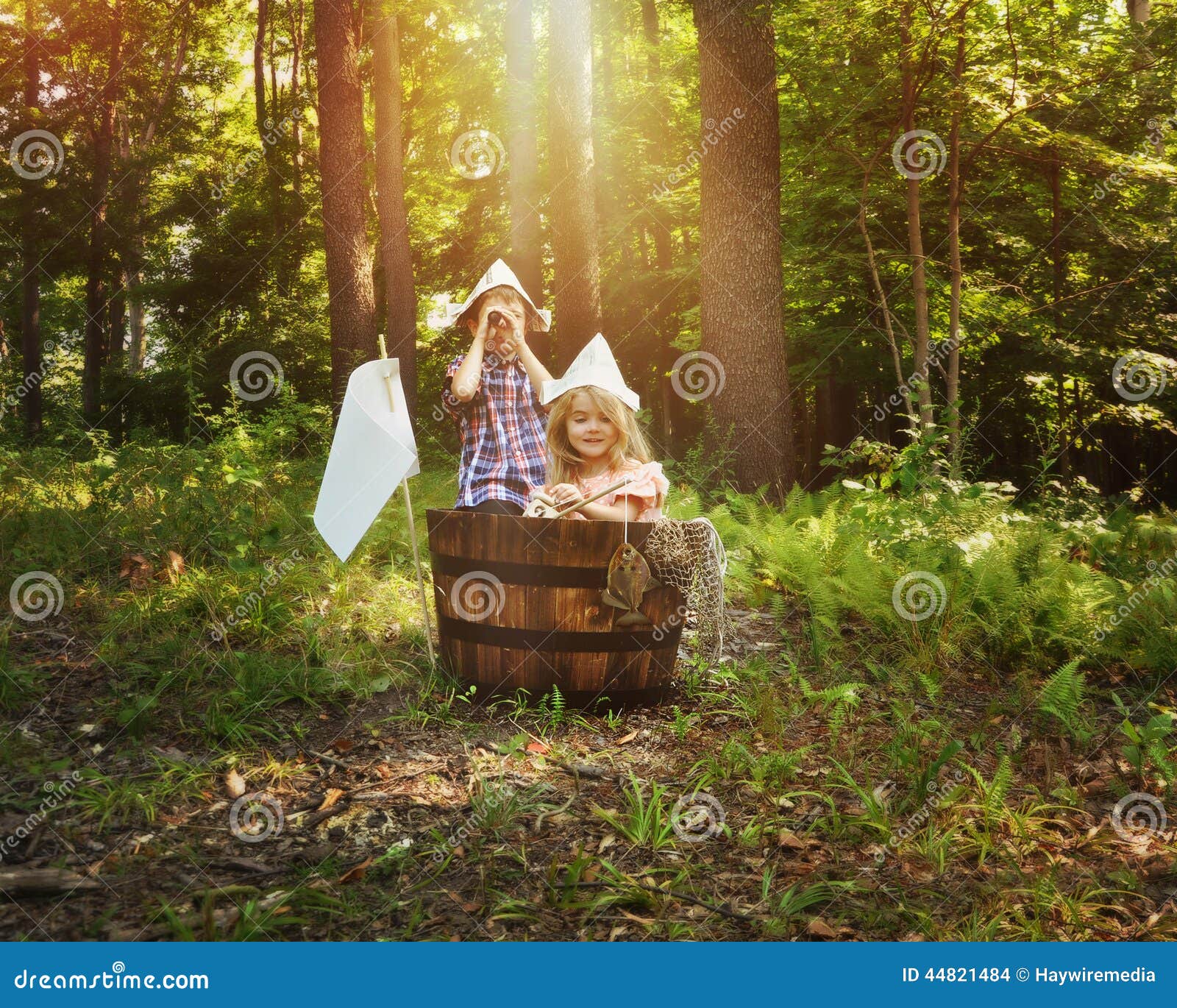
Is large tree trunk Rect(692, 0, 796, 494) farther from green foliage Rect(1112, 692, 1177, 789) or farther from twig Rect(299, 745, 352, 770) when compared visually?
twig Rect(299, 745, 352, 770)

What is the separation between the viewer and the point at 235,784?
3.32 metres

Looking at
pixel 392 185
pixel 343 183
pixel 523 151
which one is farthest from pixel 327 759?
pixel 392 185

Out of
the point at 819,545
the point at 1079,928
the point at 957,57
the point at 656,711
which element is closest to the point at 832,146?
the point at 957,57

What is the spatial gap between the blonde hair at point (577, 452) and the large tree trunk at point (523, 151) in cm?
742

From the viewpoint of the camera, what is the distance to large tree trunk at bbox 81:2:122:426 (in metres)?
18.0

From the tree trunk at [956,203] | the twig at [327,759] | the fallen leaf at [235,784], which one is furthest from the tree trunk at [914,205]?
the fallen leaf at [235,784]

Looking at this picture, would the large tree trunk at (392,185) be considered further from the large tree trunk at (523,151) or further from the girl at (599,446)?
the girl at (599,446)

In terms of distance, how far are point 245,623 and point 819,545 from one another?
3589mm

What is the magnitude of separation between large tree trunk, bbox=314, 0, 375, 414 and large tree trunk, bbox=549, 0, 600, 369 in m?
2.74

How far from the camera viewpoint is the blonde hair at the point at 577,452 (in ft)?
13.0

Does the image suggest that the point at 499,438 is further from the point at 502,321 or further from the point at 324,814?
the point at 324,814

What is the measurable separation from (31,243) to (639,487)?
60.2 feet

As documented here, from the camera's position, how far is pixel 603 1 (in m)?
16.1

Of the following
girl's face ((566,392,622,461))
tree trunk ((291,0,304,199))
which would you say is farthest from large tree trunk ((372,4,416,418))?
girl's face ((566,392,622,461))
